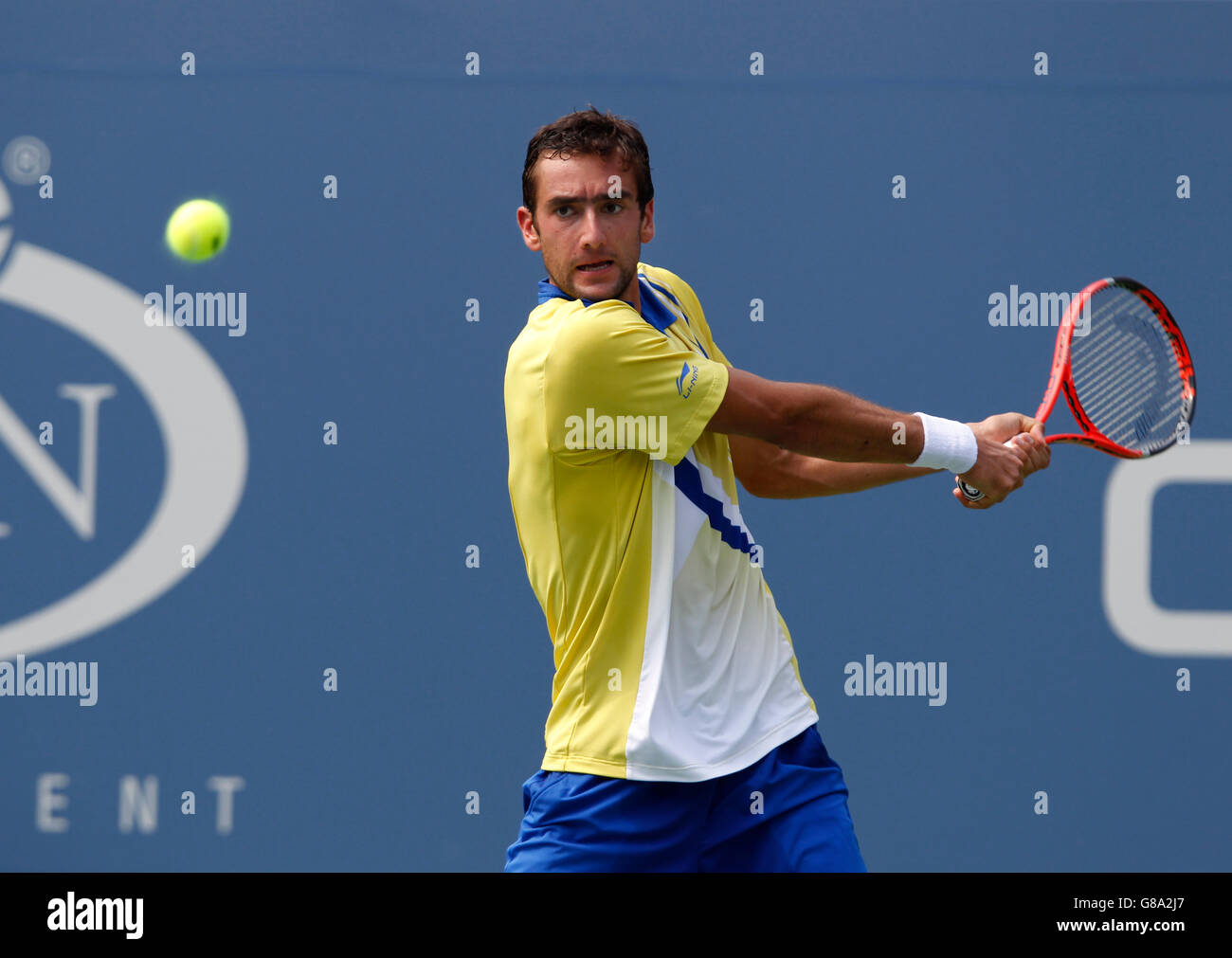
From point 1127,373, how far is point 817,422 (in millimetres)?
973

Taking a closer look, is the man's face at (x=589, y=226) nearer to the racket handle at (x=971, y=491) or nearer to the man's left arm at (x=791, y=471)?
the man's left arm at (x=791, y=471)

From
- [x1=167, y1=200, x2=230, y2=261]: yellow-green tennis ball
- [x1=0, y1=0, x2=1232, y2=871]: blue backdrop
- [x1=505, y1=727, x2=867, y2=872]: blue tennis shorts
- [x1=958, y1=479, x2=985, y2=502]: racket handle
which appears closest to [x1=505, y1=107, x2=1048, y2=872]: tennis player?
[x1=505, y1=727, x2=867, y2=872]: blue tennis shorts

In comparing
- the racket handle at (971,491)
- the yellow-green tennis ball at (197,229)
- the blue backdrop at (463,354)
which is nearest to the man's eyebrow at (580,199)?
the racket handle at (971,491)

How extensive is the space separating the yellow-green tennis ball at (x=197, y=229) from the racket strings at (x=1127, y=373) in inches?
84.9

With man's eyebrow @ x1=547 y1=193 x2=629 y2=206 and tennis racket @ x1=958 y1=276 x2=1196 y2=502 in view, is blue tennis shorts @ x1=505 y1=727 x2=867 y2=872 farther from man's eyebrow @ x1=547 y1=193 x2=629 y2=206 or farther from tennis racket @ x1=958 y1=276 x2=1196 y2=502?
tennis racket @ x1=958 y1=276 x2=1196 y2=502

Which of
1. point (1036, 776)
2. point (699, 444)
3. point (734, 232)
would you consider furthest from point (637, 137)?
point (1036, 776)

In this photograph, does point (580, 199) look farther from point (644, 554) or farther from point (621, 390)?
point (644, 554)

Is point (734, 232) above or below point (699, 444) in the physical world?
above

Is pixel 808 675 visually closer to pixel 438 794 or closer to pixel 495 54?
pixel 438 794

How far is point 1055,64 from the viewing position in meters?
3.68

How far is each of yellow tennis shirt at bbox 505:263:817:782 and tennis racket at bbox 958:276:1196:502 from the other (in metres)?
0.93

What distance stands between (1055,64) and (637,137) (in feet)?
5.90

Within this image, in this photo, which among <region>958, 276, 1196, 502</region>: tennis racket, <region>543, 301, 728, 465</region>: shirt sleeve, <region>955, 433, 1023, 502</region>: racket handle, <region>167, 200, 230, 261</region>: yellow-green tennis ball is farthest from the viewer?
<region>167, 200, 230, 261</region>: yellow-green tennis ball

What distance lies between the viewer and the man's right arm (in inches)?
87.3
